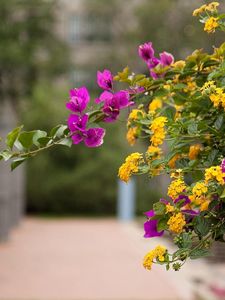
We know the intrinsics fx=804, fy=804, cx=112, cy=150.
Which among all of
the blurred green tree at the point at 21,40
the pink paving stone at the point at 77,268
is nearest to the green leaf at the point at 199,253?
the pink paving stone at the point at 77,268

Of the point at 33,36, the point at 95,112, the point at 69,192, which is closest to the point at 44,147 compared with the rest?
the point at 95,112

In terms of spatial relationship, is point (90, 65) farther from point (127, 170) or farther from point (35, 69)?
point (127, 170)

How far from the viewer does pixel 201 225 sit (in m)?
2.48

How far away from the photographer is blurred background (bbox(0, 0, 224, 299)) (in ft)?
73.7

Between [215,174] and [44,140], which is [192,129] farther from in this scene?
[44,140]

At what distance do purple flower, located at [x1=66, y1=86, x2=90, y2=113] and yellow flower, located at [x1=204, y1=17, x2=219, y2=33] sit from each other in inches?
18.2

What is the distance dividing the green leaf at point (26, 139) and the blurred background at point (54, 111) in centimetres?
1466

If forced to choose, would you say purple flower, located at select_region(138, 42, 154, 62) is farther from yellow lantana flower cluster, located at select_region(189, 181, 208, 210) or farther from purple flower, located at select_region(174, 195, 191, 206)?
yellow lantana flower cluster, located at select_region(189, 181, 208, 210)

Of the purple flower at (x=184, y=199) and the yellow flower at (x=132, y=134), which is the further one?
the yellow flower at (x=132, y=134)

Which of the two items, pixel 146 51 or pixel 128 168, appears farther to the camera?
pixel 146 51

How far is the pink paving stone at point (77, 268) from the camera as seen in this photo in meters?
9.99

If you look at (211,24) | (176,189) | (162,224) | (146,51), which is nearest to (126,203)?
(146,51)

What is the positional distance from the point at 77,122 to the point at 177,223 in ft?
1.46

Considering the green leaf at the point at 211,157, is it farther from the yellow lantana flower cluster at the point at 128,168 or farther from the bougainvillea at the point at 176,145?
the yellow lantana flower cluster at the point at 128,168
